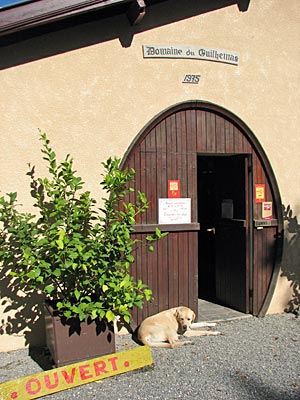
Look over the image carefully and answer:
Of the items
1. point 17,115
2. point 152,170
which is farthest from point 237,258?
point 17,115

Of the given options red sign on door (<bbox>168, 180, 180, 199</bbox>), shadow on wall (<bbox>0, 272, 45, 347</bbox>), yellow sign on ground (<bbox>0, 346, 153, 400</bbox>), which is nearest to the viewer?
yellow sign on ground (<bbox>0, 346, 153, 400</bbox>)

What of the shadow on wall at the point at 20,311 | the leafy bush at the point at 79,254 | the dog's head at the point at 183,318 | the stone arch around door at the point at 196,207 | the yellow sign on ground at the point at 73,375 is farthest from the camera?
the stone arch around door at the point at 196,207

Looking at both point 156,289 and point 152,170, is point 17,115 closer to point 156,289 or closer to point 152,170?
point 152,170

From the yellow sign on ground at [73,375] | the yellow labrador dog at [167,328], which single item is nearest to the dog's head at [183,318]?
the yellow labrador dog at [167,328]

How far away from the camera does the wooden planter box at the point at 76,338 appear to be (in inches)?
155

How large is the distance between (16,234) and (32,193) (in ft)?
2.43

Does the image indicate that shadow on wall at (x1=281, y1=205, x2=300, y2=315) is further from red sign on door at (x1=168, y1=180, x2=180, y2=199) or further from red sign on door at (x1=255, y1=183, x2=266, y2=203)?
red sign on door at (x1=168, y1=180, x2=180, y2=199)

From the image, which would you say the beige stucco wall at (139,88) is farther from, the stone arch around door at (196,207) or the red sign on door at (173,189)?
the red sign on door at (173,189)

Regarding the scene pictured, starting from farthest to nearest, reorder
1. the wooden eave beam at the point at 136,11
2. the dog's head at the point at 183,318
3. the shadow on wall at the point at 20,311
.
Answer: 1. the dog's head at the point at 183,318
2. the wooden eave beam at the point at 136,11
3. the shadow on wall at the point at 20,311

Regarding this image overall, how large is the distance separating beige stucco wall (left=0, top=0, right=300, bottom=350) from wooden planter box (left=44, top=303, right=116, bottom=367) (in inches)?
34.1

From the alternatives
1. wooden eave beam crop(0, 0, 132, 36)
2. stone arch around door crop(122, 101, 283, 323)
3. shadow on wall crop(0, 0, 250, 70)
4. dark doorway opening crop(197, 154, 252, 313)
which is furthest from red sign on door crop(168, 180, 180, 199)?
wooden eave beam crop(0, 0, 132, 36)

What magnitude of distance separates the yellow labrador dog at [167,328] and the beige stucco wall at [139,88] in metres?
1.42

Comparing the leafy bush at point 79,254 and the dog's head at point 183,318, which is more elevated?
the leafy bush at point 79,254

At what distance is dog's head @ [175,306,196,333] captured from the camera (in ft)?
15.7
